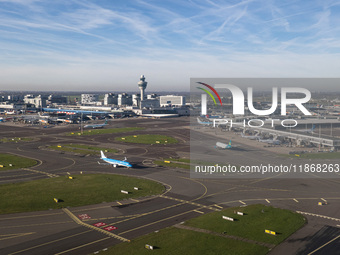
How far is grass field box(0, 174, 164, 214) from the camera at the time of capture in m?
61.9

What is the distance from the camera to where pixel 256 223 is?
52.8 m

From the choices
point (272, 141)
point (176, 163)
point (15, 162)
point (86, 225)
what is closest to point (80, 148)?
point (15, 162)

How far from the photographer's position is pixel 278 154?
377 feet

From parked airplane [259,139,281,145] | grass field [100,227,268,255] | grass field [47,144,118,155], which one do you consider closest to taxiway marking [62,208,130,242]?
grass field [100,227,268,255]

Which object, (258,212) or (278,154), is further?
(278,154)

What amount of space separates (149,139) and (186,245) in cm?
11600

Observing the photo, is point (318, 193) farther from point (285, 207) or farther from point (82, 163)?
point (82, 163)

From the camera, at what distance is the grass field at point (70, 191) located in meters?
61.9

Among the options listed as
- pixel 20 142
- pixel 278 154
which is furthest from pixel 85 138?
pixel 278 154

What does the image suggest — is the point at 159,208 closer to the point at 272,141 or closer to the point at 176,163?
the point at 176,163

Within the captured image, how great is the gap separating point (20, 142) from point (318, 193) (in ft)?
424

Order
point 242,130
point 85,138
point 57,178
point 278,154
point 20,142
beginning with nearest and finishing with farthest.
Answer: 1. point 57,178
2. point 278,154
3. point 20,142
4. point 85,138
5. point 242,130

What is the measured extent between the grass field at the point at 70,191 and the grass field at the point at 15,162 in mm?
22266

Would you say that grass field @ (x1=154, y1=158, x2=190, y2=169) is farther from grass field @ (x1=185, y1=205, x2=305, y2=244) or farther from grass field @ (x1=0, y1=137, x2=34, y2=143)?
grass field @ (x1=0, y1=137, x2=34, y2=143)
